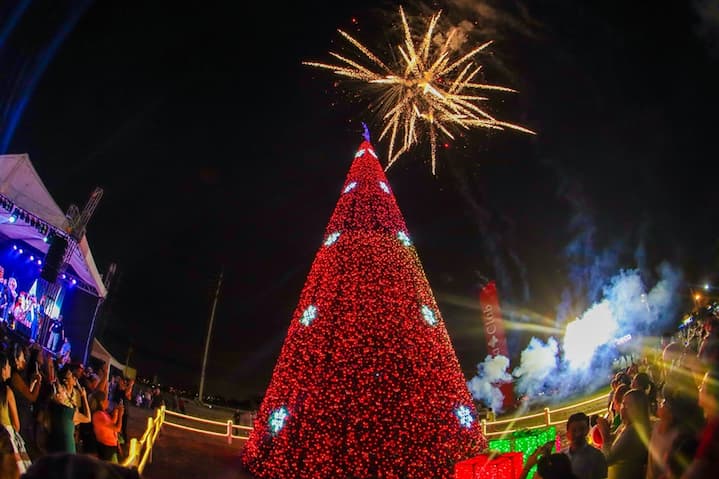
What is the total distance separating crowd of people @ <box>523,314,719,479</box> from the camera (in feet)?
8.29

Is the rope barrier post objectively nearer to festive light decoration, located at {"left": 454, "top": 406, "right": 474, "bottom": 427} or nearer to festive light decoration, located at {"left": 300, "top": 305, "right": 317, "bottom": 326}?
festive light decoration, located at {"left": 300, "top": 305, "right": 317, "bottom": 326}

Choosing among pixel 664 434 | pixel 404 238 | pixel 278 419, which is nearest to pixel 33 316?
pixel 278 419

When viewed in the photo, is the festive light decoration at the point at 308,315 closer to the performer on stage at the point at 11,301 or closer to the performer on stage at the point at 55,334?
the performer on stage at the point at 11,301

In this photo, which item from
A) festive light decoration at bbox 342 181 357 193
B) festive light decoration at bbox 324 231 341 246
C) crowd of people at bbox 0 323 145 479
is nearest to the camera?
crowd of people at bbox 0 323 145 479

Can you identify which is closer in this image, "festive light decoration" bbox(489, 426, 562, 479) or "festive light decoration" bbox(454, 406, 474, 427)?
"festive light decoration" bbox(489, 426, 562, 479)

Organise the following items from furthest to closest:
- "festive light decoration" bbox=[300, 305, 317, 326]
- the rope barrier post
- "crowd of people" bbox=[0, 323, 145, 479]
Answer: "festive light decoration" bbox=[300, 305, 317, 326]
the rope barrier post
"crowd of people" bbox=[0, 323, 145, 479]

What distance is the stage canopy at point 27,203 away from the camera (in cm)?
1393

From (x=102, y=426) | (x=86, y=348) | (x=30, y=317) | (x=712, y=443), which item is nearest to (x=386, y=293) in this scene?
(x=102, y=426)

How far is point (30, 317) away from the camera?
1733 centimetres

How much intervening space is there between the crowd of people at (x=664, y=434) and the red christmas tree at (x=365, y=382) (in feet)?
19.2

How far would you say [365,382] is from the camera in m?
10.7

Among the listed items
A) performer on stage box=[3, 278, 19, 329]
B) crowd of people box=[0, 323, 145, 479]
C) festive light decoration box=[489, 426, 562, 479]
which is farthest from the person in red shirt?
performer on stage box=[3, 278, 19, 329]

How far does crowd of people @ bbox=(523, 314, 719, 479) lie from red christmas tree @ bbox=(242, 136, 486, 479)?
5.86m

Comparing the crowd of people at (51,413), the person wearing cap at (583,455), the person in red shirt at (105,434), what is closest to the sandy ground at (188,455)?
the crowd of people at (51,413)
